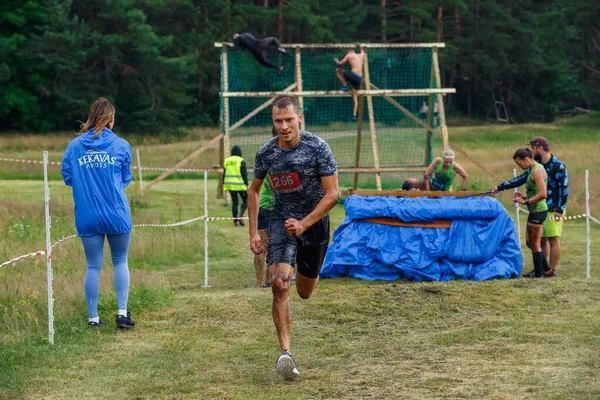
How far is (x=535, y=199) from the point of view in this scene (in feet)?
38.2

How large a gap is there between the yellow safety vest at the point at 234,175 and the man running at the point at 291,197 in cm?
1191

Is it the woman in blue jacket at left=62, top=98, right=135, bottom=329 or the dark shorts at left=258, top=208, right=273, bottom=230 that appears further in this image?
the dark shorts at left=258, top=208, right=273, bottom=230

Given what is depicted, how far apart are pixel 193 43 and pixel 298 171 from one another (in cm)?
5009

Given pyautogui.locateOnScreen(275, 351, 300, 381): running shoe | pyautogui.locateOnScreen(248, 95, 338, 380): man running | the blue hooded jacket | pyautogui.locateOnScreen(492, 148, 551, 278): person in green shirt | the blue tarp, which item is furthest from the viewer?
the blue tarp

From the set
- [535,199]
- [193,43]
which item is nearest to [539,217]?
[535,199]

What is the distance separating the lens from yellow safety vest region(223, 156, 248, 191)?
18891 mm

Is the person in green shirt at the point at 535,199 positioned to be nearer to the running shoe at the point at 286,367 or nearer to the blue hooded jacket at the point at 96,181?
the blue hooded jacket at the point at 96,181

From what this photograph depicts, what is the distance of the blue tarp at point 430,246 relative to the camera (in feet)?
38.7

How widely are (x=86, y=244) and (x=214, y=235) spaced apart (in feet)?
28.5

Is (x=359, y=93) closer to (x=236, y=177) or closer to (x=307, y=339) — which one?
(x=236, y=177)

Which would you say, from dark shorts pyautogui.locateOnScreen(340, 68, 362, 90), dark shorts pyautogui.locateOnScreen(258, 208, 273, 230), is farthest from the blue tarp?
dark shorts pyautogui.locateOnScreen(340, 68, 362, 90)

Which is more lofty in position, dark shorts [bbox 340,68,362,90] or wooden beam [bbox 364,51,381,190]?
dark shorts [bbox 340,68,362,90]

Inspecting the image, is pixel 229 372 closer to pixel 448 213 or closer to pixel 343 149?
pixel 448 213

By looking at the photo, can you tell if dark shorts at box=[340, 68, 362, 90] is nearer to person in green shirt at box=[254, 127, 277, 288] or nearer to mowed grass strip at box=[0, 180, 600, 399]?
mowed grass strip at box=[0, 180, 600, 399]
